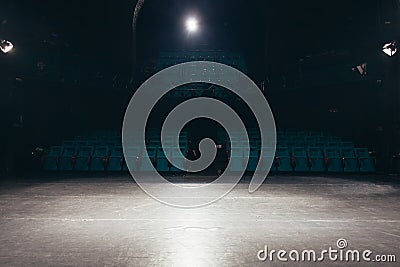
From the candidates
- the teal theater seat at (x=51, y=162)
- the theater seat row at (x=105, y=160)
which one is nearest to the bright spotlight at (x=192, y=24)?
the theater seat row at (x=105, y=160)

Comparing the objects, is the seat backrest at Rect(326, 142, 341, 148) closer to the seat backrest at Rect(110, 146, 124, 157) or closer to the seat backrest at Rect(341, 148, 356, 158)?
the seat backrest at Rect(341, 148, 356, 158)

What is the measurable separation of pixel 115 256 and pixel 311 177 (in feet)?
13.5

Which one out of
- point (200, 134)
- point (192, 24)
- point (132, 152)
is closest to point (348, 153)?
point (200, 134)

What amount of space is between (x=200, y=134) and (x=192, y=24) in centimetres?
471

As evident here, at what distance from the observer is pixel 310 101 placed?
25.9ft

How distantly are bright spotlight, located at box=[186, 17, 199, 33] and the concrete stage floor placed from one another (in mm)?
8013

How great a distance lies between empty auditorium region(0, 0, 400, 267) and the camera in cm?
194

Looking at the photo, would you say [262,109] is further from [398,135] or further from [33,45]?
[33,45]

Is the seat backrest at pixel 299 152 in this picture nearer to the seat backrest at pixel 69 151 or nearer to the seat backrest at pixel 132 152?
the seat backrest at pixel 132 152

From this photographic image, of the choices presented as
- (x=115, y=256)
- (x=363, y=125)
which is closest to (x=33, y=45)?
(x=115, y=256)

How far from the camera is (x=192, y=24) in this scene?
1047cm

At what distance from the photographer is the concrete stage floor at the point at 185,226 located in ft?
5.47

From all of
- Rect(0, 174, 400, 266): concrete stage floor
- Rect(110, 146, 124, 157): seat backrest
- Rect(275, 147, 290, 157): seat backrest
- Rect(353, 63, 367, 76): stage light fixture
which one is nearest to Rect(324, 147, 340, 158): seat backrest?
Rect(275, 147, 290, 157): seat backrest

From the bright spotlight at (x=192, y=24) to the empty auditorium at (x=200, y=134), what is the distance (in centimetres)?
7
